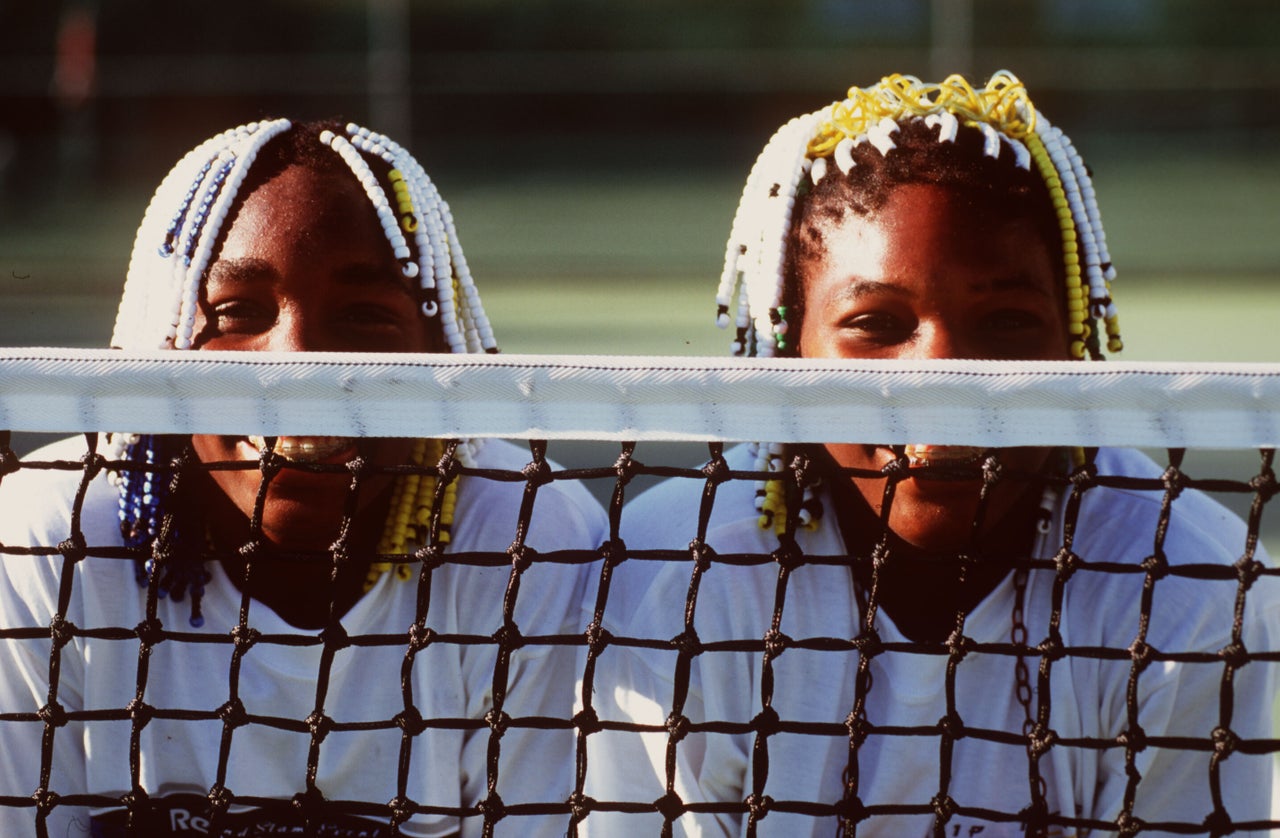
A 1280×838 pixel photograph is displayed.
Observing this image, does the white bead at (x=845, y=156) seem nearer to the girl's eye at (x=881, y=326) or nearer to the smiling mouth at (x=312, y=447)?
the girl's eye at (x=881, y=326)

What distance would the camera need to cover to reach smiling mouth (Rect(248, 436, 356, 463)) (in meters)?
1.99

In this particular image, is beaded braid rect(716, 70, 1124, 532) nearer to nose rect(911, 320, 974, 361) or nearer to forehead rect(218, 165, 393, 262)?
nose rect(911, 320, 974, 361)

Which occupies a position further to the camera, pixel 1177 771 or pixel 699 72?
pixel 699 72

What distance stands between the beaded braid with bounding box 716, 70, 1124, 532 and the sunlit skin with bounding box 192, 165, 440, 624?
44 centimetres

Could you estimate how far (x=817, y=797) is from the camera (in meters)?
1.99

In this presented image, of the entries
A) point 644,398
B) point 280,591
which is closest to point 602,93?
point 280,591

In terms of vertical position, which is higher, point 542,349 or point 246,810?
point 542,349

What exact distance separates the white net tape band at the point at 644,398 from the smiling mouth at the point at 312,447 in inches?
7.3

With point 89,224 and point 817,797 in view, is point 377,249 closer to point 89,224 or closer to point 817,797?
point 817,797

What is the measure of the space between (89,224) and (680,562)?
9.42m

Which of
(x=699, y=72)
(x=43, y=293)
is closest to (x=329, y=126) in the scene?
(x=43, y=293)

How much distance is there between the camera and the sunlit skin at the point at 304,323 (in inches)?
79.4

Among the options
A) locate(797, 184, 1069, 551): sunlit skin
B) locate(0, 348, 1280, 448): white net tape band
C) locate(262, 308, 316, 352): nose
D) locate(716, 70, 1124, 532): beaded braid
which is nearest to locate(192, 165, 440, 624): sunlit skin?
locate(262, 308, 316, 352): nose

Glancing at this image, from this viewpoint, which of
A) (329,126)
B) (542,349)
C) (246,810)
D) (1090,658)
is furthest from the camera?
(542,349)
